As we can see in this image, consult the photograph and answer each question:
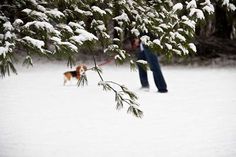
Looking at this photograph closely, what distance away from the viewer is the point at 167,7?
400 centimetres

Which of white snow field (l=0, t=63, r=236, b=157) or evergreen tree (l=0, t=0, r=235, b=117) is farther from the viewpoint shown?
white snow field (l=0, t=63, r=236, b=157)

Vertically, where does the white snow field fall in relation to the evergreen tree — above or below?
below

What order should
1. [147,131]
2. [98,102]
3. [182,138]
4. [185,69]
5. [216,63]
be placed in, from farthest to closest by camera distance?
A: [216,63]
[185,69]
[98,102]
[147,131]
[182,138]

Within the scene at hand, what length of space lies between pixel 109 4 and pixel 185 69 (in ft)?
36.1

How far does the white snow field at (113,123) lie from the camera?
443cm

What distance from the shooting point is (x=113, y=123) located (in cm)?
570

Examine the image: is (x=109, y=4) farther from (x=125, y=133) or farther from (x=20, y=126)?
(x=20, y=126)

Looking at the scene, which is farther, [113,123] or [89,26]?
[113,123]

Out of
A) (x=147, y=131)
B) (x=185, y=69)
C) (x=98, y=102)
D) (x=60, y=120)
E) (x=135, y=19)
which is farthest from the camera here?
(x=185, y=69)

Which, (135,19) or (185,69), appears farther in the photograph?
(185,69)

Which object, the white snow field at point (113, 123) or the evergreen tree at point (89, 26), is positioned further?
the white snow field at point (113, 123)

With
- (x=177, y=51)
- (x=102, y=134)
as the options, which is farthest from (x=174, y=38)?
(x=102, y=134)

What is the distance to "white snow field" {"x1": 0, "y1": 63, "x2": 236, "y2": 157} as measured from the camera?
443 centimetres

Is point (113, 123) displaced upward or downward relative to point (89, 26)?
downward
